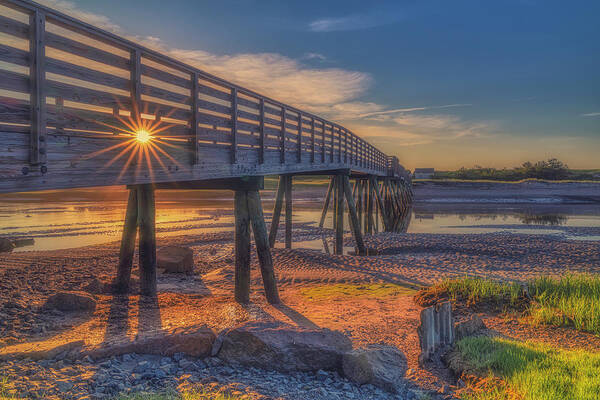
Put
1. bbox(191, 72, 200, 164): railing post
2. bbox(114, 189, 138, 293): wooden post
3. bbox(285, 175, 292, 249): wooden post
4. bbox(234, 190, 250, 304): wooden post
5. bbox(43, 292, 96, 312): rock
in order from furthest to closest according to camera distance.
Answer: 1. bbox(285, 175, 292, 249): wooden post
2. bbox(114, 189, 138, 293): wooden post
3. bbox(234, 190, 250, 304): wooden post
4. bbox(43, 292, 96, 312): rock
5. bbox(191, 72, 200, 164): railing post

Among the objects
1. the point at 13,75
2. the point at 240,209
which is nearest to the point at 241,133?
the point at 240,209

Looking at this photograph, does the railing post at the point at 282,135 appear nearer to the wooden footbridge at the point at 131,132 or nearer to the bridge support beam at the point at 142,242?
the wooden footbridge at the point at 131,132

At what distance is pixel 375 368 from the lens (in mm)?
4402

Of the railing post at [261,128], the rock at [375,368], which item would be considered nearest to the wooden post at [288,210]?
the railing post at [261,128]

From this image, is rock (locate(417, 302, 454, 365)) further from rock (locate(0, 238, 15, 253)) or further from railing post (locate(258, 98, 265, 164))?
rock (locate(0, 238, 15, 253))

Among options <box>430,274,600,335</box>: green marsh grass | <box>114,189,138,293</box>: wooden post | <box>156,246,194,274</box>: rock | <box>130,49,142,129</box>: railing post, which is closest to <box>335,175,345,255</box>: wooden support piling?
<box>156,246,194,274</box>: rock

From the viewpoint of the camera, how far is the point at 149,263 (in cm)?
859

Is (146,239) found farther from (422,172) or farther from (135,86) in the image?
(422,172)

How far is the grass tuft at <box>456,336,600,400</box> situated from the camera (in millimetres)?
4086

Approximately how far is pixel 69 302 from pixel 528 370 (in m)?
7.38

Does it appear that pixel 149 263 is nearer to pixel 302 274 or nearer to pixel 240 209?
pixel 240 209

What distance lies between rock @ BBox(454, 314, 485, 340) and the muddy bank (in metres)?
44.8

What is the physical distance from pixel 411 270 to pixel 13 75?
11125 millimetres

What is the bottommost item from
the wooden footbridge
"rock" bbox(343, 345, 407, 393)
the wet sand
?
the wet sand
